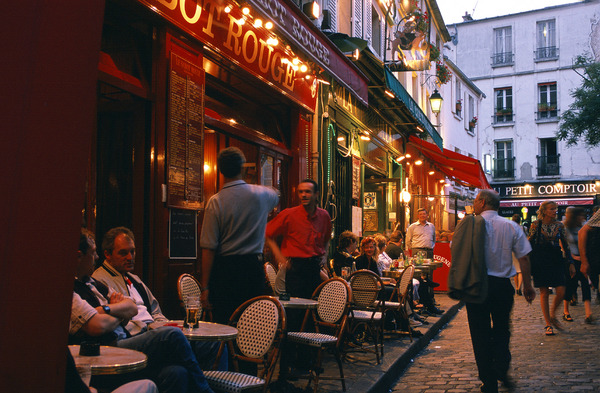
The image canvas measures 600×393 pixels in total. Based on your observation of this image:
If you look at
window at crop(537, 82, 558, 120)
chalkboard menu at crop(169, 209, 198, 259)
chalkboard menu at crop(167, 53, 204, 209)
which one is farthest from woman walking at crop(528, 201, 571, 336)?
window at crop(537, 82, 558, 120)

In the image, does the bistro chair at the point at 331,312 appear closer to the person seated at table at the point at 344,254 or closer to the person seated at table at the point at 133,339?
the person seated at table at the point at 133,339

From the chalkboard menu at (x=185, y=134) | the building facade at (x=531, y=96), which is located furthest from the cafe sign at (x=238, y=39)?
the building facade at (x=531, y=96)

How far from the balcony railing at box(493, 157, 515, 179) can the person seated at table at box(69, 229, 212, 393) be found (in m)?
38.7

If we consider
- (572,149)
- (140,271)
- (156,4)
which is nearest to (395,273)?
(140,271)

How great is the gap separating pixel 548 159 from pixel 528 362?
113 feet

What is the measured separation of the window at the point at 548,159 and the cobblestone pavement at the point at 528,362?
30576 millimetres

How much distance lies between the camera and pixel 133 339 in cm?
360

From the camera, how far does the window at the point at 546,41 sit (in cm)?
3906

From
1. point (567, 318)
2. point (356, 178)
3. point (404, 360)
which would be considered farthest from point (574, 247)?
point (404, 360)

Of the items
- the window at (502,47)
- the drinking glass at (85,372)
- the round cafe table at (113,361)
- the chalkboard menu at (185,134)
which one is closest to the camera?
the drinking glass at (85,372)

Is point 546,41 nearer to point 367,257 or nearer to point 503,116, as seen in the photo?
point 503,116

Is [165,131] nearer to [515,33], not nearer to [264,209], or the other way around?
[264,209]

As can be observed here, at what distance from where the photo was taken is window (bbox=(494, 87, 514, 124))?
39875 millimetres

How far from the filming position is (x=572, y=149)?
1484 inches
